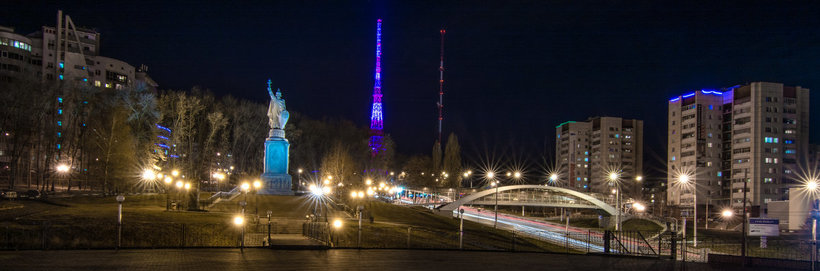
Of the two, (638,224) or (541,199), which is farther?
(541,199)

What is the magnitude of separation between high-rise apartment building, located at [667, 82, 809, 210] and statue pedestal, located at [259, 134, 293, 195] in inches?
2558

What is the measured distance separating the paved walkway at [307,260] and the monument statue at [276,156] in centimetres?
3282

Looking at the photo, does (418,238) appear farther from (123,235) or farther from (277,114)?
(277,114)

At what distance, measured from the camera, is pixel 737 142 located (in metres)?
93.7

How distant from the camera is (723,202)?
96625 millimetres

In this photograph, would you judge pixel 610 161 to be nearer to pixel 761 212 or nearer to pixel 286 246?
pixel 761 212

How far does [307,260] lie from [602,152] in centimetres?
12716

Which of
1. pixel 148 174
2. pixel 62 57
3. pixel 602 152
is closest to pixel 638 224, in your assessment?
pixel 148 174

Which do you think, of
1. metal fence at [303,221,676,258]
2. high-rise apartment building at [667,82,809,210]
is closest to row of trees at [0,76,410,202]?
metal fence at [303,221,676,258]

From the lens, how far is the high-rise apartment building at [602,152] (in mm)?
136000

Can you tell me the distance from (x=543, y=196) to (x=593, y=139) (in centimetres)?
5840

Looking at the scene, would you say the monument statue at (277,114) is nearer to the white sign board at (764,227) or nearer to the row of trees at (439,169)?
the white sign board at (764,227)

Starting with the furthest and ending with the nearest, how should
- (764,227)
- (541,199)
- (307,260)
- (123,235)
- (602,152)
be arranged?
(602,152)
(541,199)
(764,227)
(123,235)
(307,260)

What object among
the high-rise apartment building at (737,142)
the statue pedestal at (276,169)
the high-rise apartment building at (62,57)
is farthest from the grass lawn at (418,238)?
the high-rise apartment building at (737,142)
